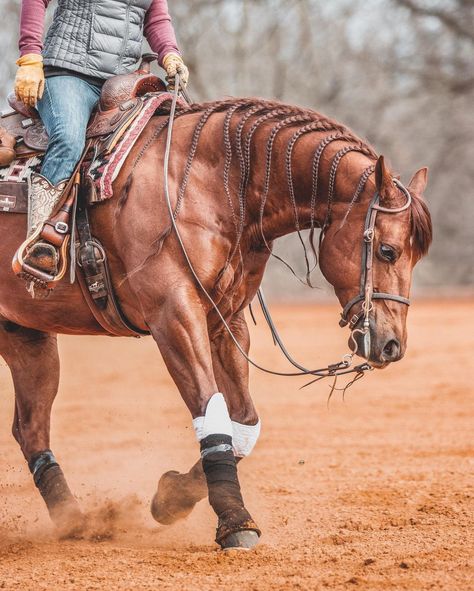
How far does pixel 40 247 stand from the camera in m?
5.11

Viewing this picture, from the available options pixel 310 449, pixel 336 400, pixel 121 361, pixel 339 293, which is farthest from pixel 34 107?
pixel 121 361

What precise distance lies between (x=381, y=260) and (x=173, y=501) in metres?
1.90

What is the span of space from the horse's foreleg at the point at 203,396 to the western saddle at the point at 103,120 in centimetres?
107

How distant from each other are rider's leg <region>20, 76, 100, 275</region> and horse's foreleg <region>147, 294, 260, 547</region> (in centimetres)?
79

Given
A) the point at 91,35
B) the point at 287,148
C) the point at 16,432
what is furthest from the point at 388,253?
the point at 16,432

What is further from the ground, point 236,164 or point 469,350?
point 236,164

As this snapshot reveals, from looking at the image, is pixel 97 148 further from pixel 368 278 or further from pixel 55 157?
pixel 368 278

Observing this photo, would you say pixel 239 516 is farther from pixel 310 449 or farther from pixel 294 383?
pixel 294 383

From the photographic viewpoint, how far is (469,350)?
47.3 ft

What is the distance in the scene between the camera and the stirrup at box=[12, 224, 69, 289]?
5113 millimetres

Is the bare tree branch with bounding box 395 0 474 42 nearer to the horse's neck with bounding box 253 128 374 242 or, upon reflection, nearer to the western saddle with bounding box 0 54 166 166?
the western saddle with bounding box 0 54 166 166

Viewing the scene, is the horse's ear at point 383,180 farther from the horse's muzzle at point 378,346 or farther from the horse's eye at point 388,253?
the horse's muzzle at point 378,346

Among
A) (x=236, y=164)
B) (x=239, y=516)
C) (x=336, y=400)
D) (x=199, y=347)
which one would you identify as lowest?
(x=336, y=400)

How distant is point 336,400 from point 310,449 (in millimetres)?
2759
